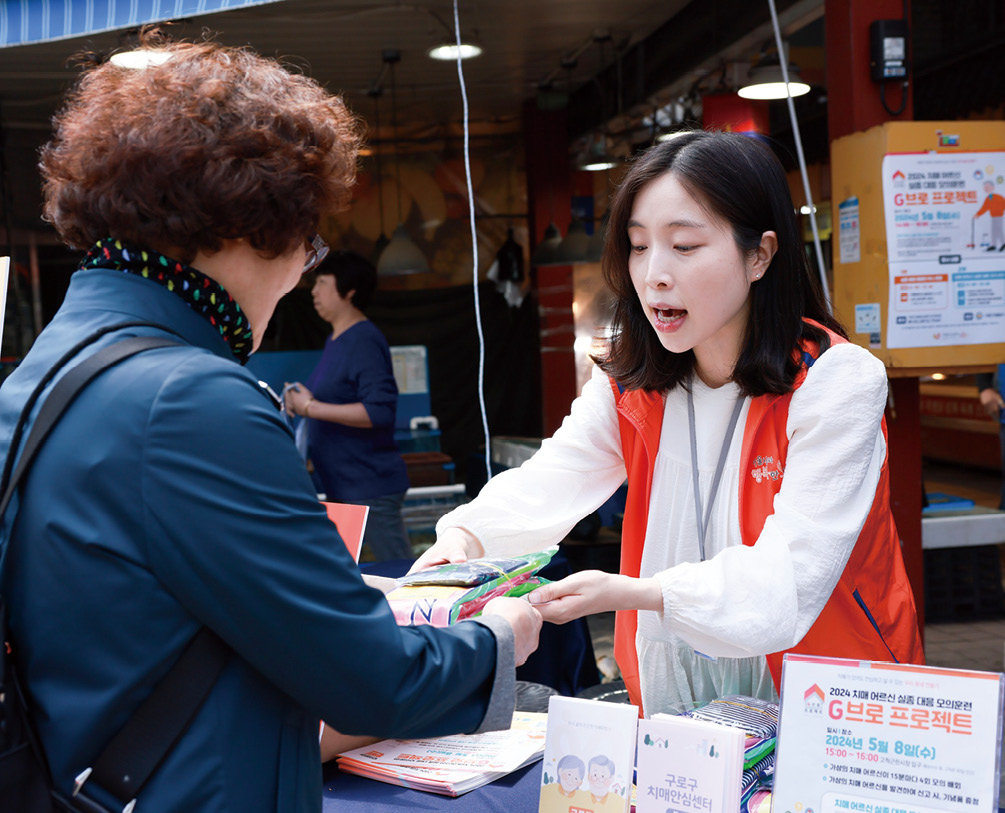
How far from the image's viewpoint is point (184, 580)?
3.00ft

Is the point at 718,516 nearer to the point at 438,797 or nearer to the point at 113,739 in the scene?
the point at 438,797

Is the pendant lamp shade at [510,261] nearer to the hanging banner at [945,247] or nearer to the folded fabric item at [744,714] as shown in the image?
the hanging banner at [945,247]

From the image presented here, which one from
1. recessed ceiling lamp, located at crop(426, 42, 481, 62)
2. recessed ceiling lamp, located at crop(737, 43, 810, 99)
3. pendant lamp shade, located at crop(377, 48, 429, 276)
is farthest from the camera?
pendant lamp shade, located at crop(377, 48, 429, 276)

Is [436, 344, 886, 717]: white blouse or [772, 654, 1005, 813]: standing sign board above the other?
[436, 344, 886, 717]: white blouse

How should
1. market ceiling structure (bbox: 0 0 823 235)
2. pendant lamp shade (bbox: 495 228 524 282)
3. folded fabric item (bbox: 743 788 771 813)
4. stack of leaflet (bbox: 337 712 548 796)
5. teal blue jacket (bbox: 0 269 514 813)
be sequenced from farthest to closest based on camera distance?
pendant lamp shade (bbox: 495 228 524 282) < market ceiling structure (bbox: 0 0 823 235) < stack of leaflet (bbox: 337 712 548 796) < folded fabric item (bbox: 743 788 771 813) < teal blue jacket (bbox: 0 269 514 813)

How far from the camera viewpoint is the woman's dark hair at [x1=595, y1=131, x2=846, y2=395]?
5.18ft

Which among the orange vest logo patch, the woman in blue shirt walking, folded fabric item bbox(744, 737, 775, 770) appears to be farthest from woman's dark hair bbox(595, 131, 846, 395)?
the woman in blue shirt walking

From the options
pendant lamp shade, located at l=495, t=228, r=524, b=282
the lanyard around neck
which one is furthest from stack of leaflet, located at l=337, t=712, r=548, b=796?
pendant lamp shade, located at l=495, t=228, r=524, b=282

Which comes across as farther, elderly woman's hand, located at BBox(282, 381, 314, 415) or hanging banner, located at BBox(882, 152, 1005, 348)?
elderly woman's hand, located at BBox(282, 381, 314, 415)

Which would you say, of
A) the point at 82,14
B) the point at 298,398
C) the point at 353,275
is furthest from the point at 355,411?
the point at 82,14

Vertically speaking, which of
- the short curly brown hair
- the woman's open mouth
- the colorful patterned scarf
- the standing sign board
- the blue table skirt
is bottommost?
the blue table skirt

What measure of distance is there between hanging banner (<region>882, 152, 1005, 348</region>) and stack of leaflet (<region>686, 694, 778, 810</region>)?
92.4 inches

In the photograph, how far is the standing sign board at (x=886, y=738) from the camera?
3.41 ft

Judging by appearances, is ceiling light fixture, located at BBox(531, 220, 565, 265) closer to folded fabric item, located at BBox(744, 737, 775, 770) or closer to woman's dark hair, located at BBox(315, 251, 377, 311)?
woman's dark hair, located at BBox(315, 251, 377, 311)
